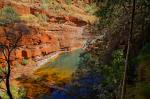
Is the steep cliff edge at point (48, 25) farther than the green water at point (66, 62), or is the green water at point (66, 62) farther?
the steep cliff edge at point (48, 25)

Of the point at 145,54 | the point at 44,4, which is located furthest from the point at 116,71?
the point at 44,4

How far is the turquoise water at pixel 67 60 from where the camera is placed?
4638 centimetres

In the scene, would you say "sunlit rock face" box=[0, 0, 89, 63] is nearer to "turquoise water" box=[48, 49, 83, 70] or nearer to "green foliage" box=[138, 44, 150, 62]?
"turquoise water" box=[48, 49, 83, 70]

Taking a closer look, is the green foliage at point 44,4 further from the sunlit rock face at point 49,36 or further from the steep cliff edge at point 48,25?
the sunlit rock face at point 49,36

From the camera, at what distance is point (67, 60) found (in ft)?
164

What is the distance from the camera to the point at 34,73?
4478cm

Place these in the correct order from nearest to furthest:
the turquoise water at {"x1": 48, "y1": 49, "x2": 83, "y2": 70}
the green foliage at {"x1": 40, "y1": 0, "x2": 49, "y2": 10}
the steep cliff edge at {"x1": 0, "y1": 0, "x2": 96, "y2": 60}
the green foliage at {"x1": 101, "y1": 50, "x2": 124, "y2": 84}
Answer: the green foliage at {"x1": 101, "y1": 50, "x2": 124, "y2": 84} → the turquoise water at {"x1": 48, "y1": 49, "x2": 83, "y2": 70} → the steep cliff edge at {"x1": 0, "y1": 0, "x2": 96, "y2": 60} → the green foliage at {"x1": 40, "y1": 0, "x2": 49, "y2": 10}

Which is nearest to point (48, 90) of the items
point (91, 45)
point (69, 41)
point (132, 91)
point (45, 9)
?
point (91, 45)

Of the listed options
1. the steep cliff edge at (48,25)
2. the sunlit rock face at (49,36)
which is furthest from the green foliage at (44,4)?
the sunlit rock face at (49,36)

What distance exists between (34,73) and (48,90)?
1100 centimetres

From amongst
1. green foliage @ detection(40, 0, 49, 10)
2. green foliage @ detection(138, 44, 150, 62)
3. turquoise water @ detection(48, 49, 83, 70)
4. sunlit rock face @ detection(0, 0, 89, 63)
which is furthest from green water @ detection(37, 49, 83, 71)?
green foliage @ detection(138, 44, 150, 62)

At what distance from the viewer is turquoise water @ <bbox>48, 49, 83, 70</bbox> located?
152 ft

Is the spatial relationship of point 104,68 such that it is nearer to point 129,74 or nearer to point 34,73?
point 129,74

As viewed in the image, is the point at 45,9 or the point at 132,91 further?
the point at 45,9
